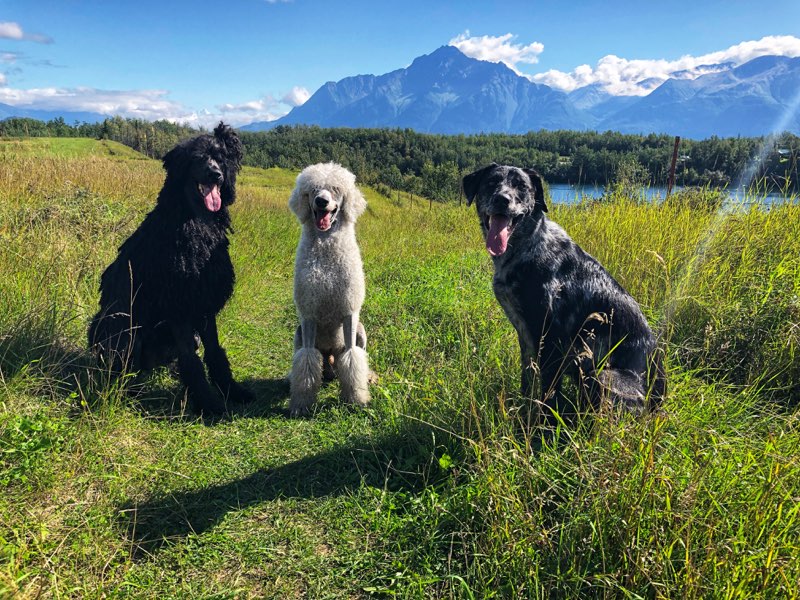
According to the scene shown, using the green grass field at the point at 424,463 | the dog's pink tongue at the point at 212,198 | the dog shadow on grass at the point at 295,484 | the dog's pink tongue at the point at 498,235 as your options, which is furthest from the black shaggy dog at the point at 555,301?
the dog's pink tongue at the point at 212,198

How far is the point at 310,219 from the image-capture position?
11.6ft

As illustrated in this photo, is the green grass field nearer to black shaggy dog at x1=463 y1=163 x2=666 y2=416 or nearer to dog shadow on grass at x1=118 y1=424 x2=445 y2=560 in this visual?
dog shadow on grass at x1=118 y1=424 x2=445 y2=560

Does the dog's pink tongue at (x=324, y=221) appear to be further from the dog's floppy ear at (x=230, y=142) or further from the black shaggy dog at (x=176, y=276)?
the dog's floppy ear at (x=230, y=142)

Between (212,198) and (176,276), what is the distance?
653 mm

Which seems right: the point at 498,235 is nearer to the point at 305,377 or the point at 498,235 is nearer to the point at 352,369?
the point at 352,369

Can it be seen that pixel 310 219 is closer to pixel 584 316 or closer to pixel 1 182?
pixel 584 316

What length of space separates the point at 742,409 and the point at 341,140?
244ft

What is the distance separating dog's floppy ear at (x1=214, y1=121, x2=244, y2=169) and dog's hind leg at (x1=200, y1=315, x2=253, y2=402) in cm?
131

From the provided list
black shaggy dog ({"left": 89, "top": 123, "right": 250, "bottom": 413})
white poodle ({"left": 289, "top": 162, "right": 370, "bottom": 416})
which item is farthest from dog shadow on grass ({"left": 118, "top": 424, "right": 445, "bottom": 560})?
black shaggy dog ({"left": 89, "top": 123, "right": 250, "bottom": 413})

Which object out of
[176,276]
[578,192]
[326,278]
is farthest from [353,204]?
[578,192]

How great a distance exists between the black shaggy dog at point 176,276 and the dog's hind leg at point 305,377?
0.59 meters

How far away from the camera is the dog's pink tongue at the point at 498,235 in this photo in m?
2.74

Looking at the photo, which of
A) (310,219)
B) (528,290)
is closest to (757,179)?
(528,290)

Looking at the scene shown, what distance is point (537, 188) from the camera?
9.85ft
